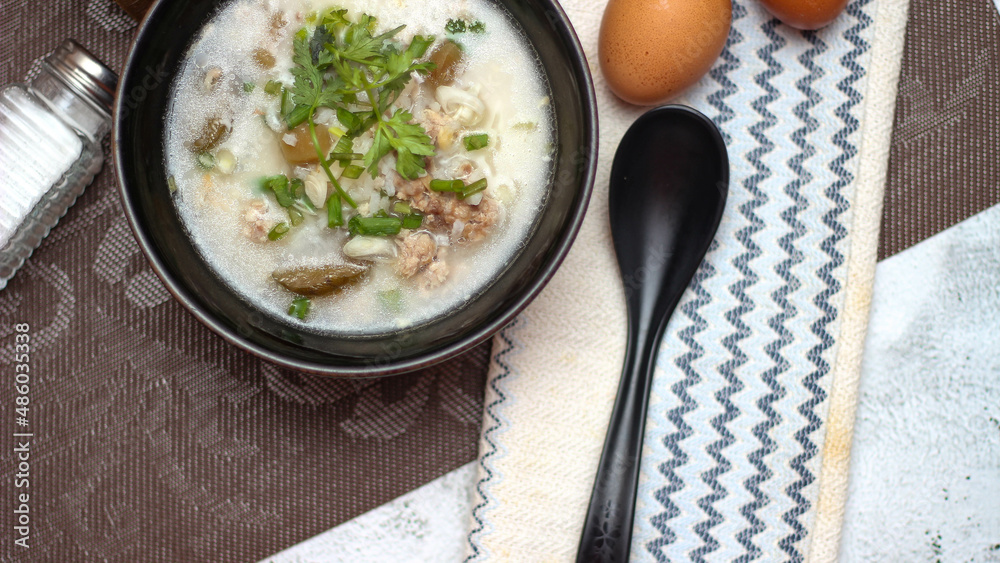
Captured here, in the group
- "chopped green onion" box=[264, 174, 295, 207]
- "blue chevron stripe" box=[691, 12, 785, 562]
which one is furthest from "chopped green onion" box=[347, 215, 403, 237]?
"blue chevron stripe" box=[691, 12, 785, 562]

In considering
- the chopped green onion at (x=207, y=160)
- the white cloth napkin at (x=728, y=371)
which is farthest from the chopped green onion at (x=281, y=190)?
the white cloth napkin at (x=728, y=371)

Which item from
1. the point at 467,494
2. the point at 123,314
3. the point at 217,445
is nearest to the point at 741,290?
the point at 467,494

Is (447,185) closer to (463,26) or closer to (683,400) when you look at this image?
(463,26)

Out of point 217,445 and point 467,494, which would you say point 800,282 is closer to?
point 467,494

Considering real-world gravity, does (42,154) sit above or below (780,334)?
above

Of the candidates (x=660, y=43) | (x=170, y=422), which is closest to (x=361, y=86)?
(x=660, y=43)

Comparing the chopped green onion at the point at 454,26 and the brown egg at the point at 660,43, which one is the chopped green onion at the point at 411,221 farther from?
the brown egg at the point at 660,43

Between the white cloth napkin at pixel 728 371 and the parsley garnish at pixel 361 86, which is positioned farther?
the white cloth napkin at pixel 728 371
